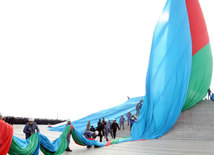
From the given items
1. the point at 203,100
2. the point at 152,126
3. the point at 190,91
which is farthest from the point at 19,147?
the point at 203,100

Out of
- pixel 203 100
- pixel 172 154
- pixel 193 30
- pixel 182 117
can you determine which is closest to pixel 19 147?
pixel 172 154

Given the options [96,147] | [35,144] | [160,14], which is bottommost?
[96,147]

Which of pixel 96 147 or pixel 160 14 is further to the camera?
pixel 160 14

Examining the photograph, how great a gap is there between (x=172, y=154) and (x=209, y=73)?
17.0m

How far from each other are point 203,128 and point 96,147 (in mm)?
8780

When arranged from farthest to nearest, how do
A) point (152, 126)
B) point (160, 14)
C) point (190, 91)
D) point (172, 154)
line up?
point (190, 91) < point (160, 14) < point (152, 126) < point (172, 154)

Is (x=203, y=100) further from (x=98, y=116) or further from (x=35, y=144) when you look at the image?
(x=35, y=144)

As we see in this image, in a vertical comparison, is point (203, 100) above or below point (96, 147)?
above

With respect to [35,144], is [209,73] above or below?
above

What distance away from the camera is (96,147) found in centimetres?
875

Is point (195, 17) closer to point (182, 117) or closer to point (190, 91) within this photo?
point (190, 91)

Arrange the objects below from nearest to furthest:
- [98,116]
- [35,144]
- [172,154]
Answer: [35,144] < [172,154] < [98,116]

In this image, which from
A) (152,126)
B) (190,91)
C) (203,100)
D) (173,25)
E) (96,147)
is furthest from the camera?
(203,100)

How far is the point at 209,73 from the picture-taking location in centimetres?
2100
